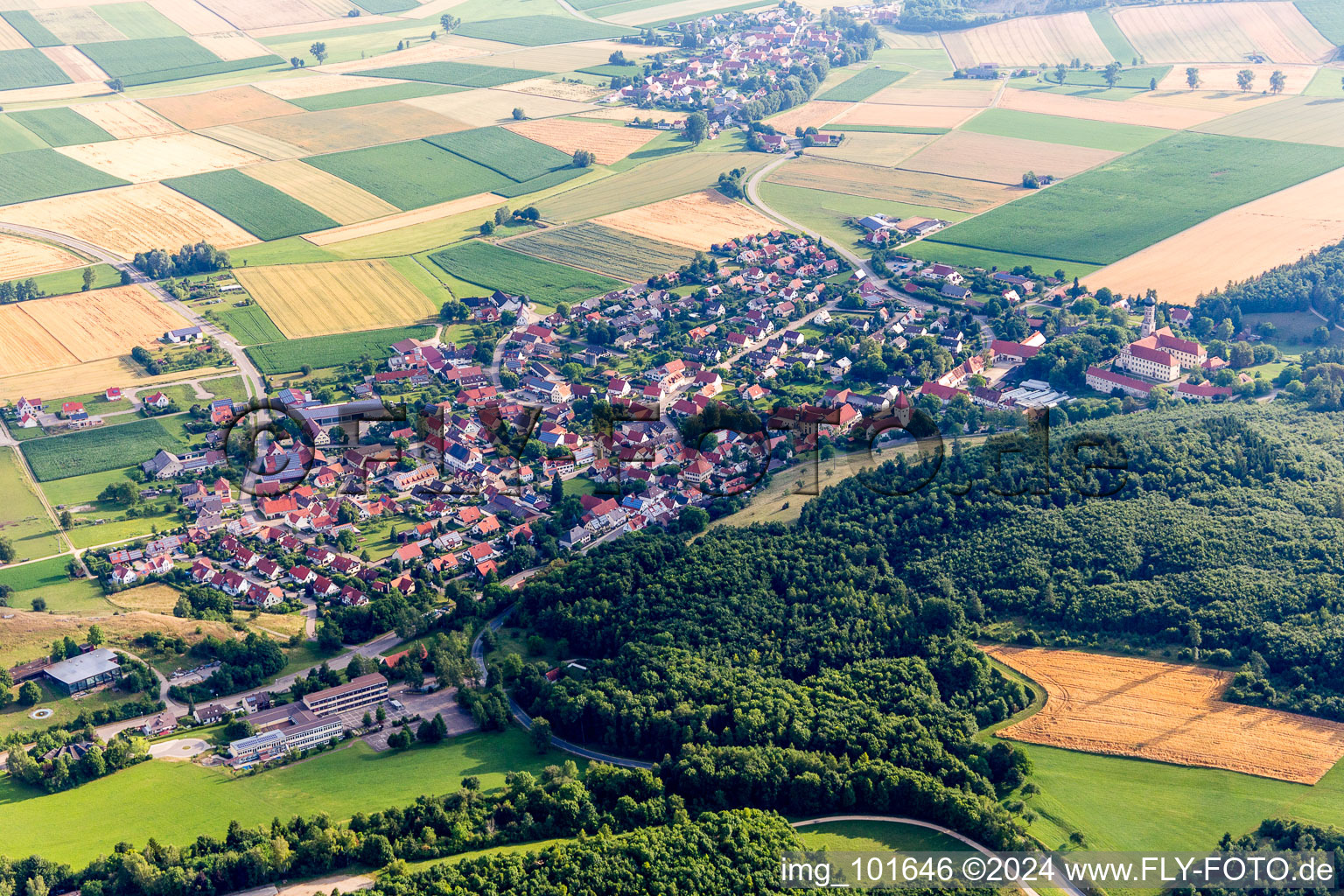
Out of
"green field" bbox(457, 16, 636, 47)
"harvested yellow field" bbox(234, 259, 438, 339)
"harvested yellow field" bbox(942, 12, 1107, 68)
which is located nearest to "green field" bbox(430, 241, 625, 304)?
"harvested yellow field" bbox(234, 259, 438, 339)

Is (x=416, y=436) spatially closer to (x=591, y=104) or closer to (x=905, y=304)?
(x=905, y=304)

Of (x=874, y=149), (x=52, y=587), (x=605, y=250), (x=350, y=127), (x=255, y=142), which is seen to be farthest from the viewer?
(x=350, y=127)

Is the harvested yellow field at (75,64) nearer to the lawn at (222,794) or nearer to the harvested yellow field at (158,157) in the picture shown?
the harvested yellow field at (158,157)

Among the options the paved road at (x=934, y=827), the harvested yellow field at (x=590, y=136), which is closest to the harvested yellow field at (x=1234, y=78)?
the harvested yellow field at (x=590, y=136)

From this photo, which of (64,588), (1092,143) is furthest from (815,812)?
(1092,143)

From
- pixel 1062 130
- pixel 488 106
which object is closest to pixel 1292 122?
pixel 1062 130

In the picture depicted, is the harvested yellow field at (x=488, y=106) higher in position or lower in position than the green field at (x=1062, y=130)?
higher

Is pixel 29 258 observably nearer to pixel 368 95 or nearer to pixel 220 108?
pixel 220 108
